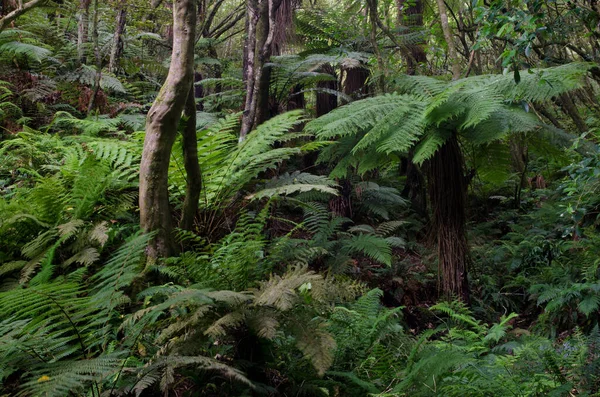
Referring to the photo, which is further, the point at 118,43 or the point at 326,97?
the point at 118,43

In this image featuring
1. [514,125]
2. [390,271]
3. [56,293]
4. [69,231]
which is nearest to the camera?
[56,293]

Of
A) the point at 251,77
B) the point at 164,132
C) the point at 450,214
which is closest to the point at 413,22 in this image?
the point at 251,77

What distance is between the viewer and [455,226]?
3732 millimetres

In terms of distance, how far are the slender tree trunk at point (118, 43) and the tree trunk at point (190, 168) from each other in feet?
13.4

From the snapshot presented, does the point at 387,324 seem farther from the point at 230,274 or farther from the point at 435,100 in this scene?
the point at 435,100

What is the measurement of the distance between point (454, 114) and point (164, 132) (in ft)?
6.47

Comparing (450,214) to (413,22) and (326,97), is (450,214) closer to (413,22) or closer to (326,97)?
(326,97)

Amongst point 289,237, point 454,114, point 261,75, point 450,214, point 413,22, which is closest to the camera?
point 454,114

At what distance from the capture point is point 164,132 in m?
2.61

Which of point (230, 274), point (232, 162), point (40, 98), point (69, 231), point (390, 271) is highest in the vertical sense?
point (40, 98)

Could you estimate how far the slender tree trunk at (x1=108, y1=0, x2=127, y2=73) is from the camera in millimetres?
6348

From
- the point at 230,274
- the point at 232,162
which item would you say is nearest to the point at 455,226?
the point at 232,162

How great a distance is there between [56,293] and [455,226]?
9.81 feet

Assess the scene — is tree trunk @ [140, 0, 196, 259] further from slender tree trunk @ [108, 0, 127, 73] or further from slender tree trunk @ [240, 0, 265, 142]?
slender tree trunk @ [108, 0, 127, 73]
